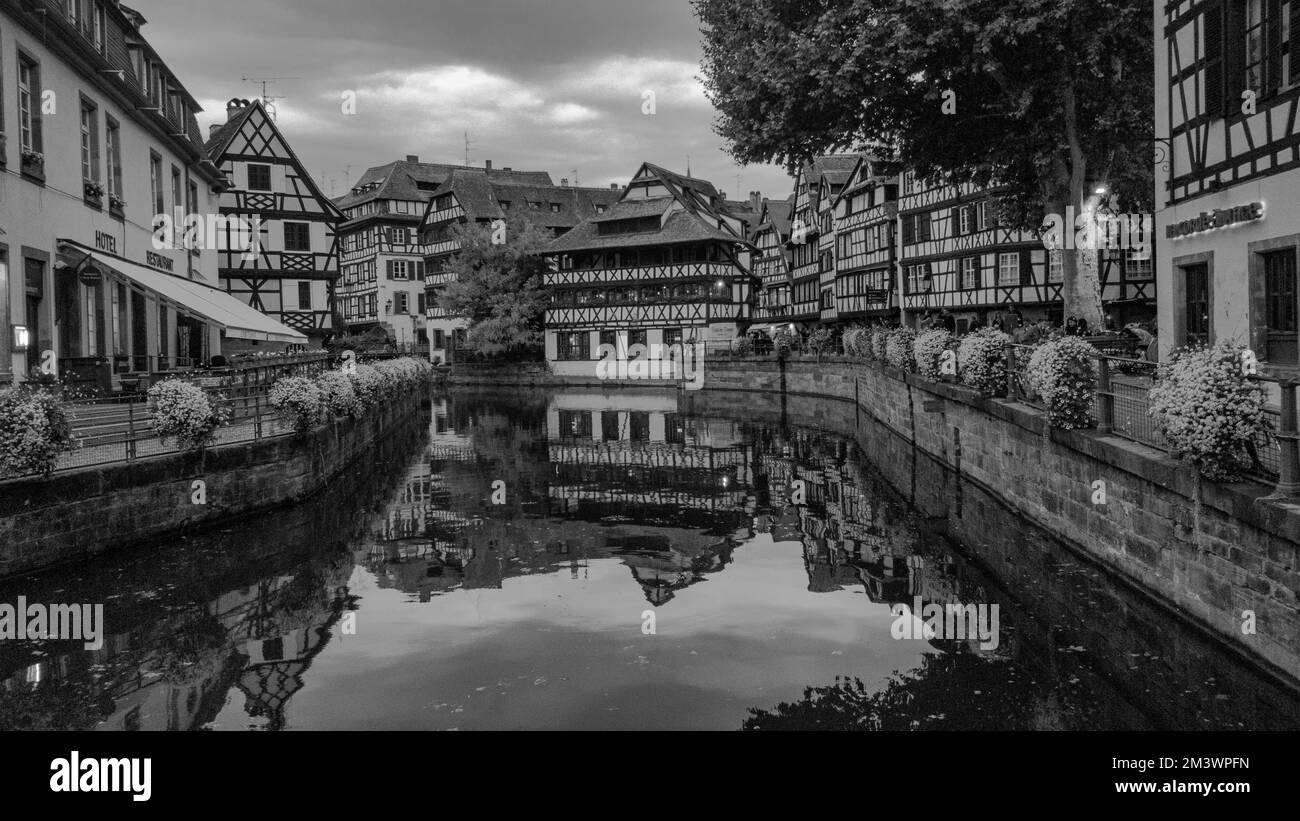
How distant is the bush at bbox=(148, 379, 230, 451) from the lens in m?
14.9

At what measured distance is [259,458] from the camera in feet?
55.6

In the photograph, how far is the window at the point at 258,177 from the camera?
157ft

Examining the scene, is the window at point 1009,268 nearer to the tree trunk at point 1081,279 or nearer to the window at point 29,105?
the tree trunk at point 1081,279

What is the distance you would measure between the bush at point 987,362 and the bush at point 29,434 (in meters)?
14.1

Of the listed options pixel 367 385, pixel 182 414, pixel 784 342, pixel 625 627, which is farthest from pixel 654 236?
pixel 625 627

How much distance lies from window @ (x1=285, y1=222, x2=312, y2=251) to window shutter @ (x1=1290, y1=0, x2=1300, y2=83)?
42.4 metres

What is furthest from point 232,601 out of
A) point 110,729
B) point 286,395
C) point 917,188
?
point 917,188

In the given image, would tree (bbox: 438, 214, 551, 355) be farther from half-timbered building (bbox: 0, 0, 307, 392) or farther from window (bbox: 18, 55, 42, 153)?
window (bbox: 18, 55, 42, 153)

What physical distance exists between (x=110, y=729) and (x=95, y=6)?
2025 cm

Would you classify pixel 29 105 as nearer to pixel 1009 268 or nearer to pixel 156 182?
pixel 156 182

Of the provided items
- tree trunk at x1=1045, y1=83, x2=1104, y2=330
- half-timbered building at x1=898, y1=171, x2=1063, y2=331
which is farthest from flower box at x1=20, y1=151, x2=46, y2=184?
half-timbered building at x1=898, y1=171, x2=1063, y2=331

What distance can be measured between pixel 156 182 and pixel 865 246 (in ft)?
129

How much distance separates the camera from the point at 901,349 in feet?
95.2
